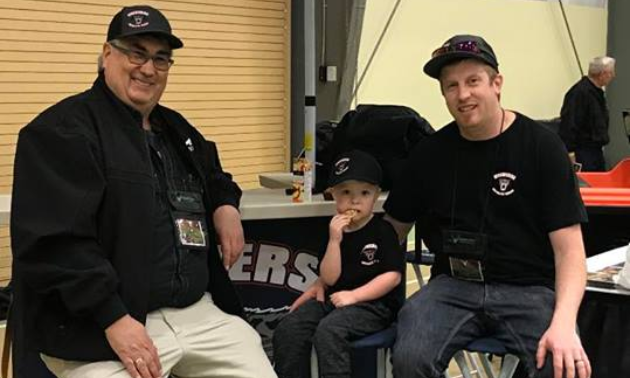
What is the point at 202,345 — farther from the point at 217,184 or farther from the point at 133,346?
the point at 217,184

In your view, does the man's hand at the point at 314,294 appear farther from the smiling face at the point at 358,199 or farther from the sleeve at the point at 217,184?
the sleeve at the point at 217,184

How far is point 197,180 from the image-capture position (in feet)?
7.31

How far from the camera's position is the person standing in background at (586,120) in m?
6.62

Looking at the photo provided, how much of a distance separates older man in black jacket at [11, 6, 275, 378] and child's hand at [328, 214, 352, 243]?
1.26ft

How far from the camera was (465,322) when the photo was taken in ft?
7.22

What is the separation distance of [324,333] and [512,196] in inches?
25.5

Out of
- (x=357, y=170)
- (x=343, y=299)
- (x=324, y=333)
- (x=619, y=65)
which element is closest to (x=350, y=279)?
(x=343, y=299)

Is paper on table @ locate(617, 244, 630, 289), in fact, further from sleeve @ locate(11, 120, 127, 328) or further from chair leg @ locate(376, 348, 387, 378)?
sleeve @ locate(11, 120, 127, 328)

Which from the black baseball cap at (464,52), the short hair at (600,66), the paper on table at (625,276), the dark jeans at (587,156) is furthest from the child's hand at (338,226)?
the short hair at (600,66)

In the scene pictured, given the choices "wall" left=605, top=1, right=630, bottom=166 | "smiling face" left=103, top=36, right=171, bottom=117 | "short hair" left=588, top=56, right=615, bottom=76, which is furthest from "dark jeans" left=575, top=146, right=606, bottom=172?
"smiling face" left=103, top=36, right=171, bottom=117

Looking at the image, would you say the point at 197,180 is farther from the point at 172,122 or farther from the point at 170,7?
the point at 170,7

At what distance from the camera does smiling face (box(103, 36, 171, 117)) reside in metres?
2.03

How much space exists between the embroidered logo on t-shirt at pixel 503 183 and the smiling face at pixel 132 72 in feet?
3.16

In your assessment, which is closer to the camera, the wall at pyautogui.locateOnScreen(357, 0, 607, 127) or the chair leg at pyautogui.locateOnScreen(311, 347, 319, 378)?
the chair leg at pyautogui.locateOnScreen(311, 347, 319, 378)
